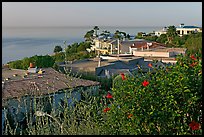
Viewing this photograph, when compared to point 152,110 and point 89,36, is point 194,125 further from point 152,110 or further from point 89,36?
point 89,36

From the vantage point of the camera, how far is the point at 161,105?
9.14ft

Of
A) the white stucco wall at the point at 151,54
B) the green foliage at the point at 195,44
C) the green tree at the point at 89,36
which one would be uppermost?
the green foliage at the point at 195,44

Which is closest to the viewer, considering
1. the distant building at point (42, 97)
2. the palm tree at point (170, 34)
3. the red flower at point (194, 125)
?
the red flower at point (194, 125)

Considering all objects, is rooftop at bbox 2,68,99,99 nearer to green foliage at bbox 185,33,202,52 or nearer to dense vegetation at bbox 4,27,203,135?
dense vegetation at bbox 4,27,203,135

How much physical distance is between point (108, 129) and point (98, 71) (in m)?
16.6

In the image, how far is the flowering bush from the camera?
107 inches

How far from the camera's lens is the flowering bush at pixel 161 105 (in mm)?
2730

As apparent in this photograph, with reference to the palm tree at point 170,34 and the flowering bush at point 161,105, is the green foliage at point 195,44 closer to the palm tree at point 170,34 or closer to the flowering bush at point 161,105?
the flowering bush at point 161,105

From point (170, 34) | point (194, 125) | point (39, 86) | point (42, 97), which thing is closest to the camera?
point (194, 125)

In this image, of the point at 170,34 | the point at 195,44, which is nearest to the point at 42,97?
the point at 195,44

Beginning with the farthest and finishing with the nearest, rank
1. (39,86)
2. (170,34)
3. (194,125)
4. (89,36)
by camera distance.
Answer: (89,36), (170,34), (39,86), (194,125)

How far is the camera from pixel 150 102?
2.79 meters

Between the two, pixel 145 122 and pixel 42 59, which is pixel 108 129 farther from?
pixel 42 59

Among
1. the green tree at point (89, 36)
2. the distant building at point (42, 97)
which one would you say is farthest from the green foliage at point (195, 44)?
the green tree at point (89, 36)
